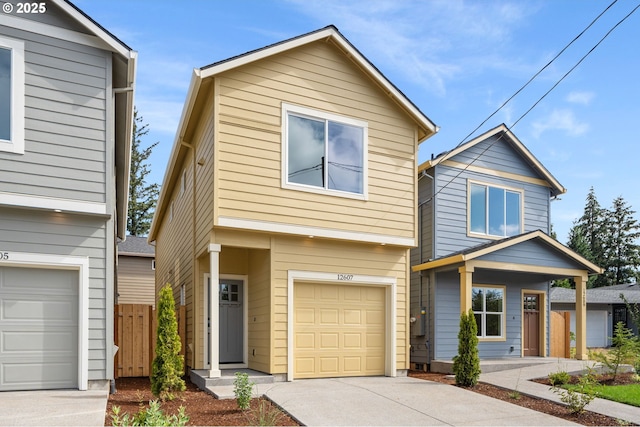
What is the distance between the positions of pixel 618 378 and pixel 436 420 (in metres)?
6.39

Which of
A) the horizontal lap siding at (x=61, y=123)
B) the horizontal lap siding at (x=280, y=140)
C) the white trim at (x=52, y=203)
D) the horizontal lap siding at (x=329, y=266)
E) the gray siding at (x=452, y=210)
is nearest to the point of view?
the white trim at (x=52, y=203)

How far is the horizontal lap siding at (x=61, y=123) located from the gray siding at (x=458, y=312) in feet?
32.9

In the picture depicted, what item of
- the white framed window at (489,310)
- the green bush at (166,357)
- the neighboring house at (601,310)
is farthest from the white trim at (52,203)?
the neighboring house at (601,310)

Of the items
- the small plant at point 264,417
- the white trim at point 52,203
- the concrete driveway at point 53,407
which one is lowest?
the small plant at point 264,417

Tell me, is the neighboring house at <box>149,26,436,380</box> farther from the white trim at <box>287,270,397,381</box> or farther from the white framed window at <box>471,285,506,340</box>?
the white framed window at <box>471,285,506,340</box>

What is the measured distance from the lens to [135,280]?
93.6ft

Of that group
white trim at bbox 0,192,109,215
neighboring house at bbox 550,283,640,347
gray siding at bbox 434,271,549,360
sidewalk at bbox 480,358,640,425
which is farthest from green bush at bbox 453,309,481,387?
neighboring house at bbox 550,283,640,347

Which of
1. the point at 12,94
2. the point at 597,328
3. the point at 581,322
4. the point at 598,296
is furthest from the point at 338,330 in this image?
the point at 597,328

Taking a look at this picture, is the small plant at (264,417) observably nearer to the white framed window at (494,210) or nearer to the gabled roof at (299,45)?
the gabled roof at (299,45)

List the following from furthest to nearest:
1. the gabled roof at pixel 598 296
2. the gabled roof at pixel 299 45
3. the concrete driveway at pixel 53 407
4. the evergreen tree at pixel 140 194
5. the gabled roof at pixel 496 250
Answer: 1. the evergreen tree at pixel 140 194
2. the gabled roof at pixel 598 296
3. the gabled roof at pixel 496 250
4. the gabled roof at pixel 299 45
5. the concrete driveway at pixel 53 407

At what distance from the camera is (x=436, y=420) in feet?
25.7

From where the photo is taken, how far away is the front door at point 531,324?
16938mm

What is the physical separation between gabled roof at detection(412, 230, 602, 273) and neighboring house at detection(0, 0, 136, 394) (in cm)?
850

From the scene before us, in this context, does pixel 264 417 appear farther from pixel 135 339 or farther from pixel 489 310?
pixel 489 310
